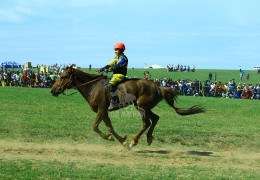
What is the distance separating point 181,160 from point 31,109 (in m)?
13.4

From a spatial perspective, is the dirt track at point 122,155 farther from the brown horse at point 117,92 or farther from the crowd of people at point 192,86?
the crowd of people at point 192,86

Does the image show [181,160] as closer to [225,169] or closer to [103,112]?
[225,169]

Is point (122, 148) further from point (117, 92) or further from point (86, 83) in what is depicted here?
point (86, 83)

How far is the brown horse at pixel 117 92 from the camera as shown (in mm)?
13367

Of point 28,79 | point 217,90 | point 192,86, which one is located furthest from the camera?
point 28,79

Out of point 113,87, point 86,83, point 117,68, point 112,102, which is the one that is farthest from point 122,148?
point 117,68

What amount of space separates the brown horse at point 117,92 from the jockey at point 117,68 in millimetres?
150

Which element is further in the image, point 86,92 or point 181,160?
point 86,92

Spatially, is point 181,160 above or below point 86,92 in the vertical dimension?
below

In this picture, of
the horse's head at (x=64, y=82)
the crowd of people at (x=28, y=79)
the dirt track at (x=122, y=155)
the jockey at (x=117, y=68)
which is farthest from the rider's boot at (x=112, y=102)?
the crowd of people at (x=28, y=79)

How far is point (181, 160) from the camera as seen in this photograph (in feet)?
38.3

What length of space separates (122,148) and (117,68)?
7.84 ft

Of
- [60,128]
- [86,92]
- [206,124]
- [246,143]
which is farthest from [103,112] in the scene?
[206,124]

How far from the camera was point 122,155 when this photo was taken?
39.3ft
